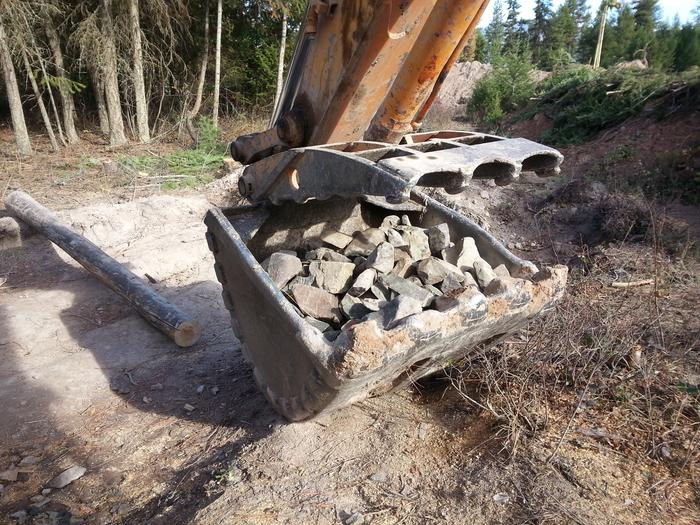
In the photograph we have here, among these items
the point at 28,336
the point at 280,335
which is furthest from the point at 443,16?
the point at 28,336

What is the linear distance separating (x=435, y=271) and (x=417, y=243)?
34 cm

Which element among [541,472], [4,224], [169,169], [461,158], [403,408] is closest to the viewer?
[461,158]

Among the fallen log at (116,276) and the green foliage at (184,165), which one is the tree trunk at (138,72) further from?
the fallen log at (116,276)

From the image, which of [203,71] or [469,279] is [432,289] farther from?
[203,71]

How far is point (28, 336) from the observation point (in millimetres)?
4605

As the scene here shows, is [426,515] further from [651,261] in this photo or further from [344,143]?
[651,261]

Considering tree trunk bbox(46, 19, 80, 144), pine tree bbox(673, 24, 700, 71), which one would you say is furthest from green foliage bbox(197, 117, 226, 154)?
pine tree bbox(673, 24, 700, 71)

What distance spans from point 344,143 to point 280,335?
3.48ft

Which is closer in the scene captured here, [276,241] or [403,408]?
[403,408]

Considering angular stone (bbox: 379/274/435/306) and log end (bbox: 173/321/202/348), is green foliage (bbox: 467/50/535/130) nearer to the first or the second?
log end (bbox: 173/321/202/348)

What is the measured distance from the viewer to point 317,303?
8.84ft

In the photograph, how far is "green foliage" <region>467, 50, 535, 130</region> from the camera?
17.9 meters

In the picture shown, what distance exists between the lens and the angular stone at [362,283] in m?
2.71

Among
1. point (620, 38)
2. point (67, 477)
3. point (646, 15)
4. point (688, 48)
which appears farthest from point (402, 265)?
point (646, 15)
